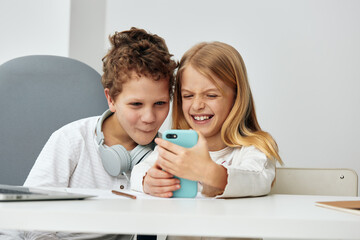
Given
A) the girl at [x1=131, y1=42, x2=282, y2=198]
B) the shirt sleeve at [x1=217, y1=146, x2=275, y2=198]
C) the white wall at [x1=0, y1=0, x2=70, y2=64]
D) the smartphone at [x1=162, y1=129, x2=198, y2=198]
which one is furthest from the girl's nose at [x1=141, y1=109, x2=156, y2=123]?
the white wall at [x1=0, y1=0, x2=70, y2=64]

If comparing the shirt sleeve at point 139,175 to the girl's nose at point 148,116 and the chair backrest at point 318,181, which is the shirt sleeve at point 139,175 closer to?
the girl's nose at point 148,116

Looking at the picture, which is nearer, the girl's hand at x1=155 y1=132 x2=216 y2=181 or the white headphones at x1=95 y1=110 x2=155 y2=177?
the girl's hand at x1=155 y1=132 x2=216 y2=181

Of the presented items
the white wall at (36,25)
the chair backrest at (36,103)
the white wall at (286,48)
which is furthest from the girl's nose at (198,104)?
the white wall at (36,25)

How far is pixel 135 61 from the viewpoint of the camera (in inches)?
54.3

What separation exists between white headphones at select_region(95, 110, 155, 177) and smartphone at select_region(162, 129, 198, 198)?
39 cm

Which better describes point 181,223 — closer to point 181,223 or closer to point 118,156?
point 181,223

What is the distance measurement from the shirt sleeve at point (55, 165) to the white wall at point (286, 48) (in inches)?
36.0

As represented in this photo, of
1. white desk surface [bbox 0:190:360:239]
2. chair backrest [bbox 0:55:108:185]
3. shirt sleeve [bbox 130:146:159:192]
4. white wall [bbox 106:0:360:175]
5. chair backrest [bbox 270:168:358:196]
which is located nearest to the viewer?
white desk surface [bbox 0:190:360:239]

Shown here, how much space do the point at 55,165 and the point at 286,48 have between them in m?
1.37

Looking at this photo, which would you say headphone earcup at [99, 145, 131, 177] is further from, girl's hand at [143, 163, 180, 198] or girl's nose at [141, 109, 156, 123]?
girl's hand at [143, 163, 180, 198]

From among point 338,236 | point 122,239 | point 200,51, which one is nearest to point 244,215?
point 338,236

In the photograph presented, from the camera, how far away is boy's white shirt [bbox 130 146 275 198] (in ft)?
2.79

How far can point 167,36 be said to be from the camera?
2271 mm

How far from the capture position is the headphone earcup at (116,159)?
1.26 metres
